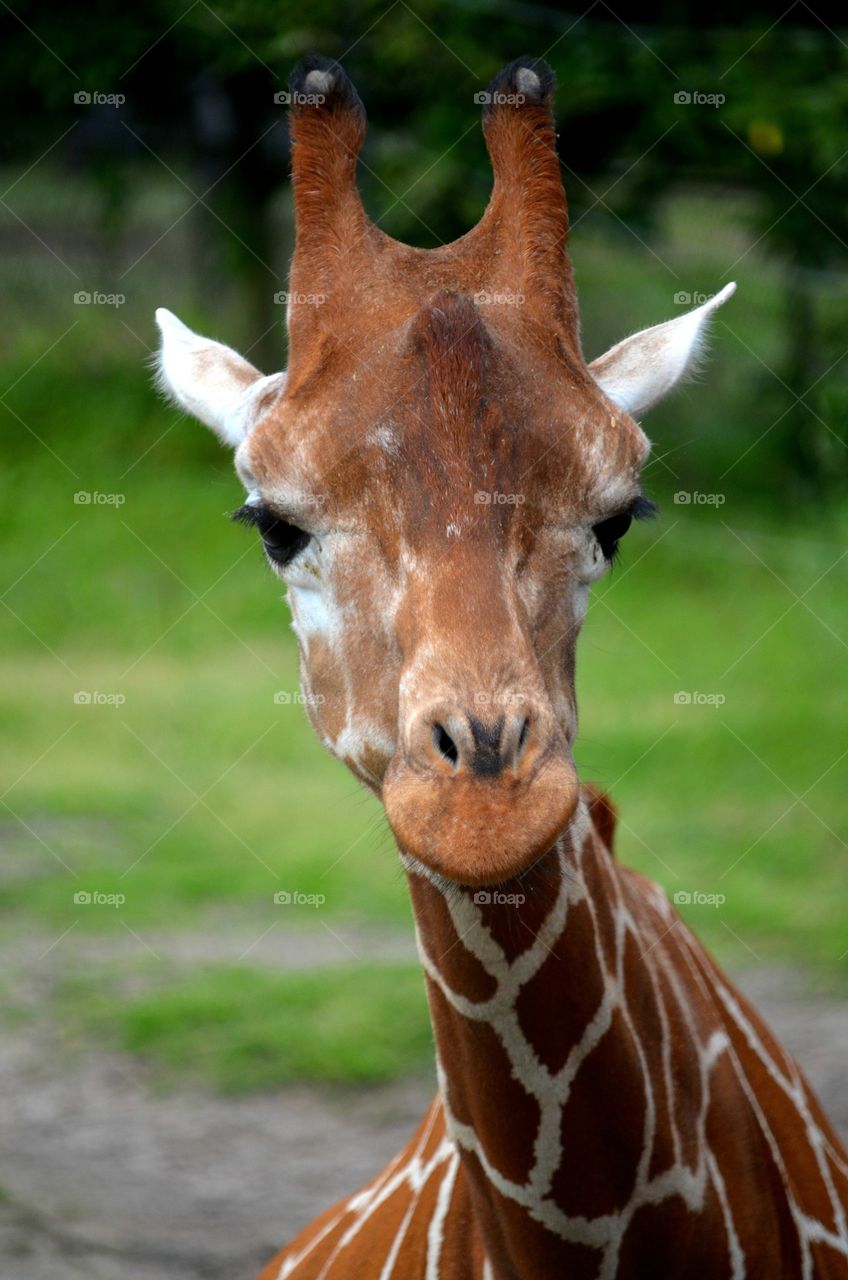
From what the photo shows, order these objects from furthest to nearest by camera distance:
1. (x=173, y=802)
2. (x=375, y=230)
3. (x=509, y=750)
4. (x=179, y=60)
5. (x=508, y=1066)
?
(x=179, y=60) → (x=173, y=802) → (x=375, y=230) → (x=508, y=1066) → (x=509, y=750)

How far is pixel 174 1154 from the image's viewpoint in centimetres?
561

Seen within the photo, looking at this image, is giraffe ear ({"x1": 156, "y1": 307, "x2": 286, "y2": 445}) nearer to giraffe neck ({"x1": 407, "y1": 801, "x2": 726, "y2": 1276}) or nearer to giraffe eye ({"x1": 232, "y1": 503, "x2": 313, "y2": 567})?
giraffe eye ({"x1": 232, "y1": 503, "x2": 313, "y2": 567})

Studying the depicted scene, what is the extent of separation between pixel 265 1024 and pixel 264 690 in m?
3.73

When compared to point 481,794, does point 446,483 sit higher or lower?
higher

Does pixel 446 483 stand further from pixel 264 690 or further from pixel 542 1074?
pixel 264 690

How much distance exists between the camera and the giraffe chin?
2184 millimetres

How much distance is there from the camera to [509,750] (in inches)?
88.0

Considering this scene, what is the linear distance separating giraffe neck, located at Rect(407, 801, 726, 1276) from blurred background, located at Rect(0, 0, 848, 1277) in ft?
7.30

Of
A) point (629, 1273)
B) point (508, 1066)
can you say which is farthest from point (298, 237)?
point (629, 1273)

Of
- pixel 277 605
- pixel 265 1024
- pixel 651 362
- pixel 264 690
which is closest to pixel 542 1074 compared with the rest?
pixel 651 362

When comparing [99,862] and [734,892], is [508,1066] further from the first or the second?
[99,862]

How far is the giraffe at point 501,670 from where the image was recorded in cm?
236

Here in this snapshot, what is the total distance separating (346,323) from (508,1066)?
1350mm

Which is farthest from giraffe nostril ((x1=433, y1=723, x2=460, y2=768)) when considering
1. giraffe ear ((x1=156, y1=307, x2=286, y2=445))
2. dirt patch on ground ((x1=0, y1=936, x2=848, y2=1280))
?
dirt patch on ground ((x1=0, y1=936, x2=848, y2=1280))
